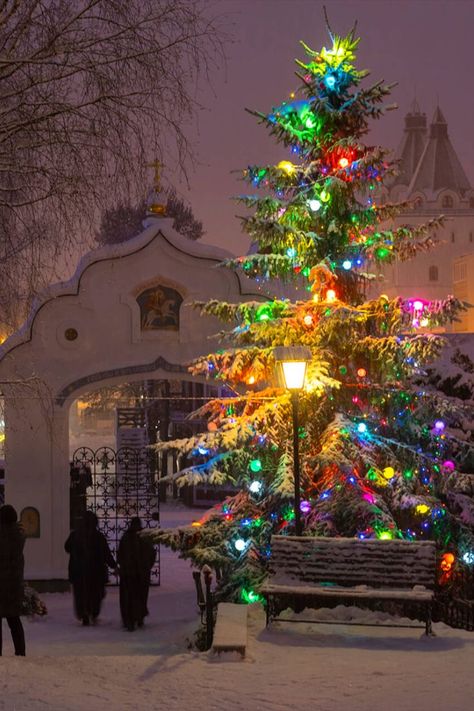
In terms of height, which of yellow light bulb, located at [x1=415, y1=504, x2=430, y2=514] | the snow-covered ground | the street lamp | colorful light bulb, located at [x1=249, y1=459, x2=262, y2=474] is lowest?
the snow-covered ground

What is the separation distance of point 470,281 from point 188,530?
7623 centimetres

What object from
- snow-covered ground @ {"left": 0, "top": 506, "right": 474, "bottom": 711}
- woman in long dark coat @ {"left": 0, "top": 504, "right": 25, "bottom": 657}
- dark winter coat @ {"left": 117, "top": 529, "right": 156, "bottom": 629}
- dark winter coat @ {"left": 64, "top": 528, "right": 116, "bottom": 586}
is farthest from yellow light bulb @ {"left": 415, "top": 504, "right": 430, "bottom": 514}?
woman in long dark coat @ {"left": 0, "top": 504, "right": 25, "bottom": 657}

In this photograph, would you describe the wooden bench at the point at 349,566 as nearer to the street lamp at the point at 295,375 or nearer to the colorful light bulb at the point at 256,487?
the street lamp at the point at 295,375

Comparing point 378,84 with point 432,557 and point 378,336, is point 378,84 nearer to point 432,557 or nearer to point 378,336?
point 378,336

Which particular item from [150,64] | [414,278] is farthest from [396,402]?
[414,278]

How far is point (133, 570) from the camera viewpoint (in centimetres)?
1474

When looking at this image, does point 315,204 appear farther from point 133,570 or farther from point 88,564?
point 88,564

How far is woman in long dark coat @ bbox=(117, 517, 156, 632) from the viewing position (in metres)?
14.7

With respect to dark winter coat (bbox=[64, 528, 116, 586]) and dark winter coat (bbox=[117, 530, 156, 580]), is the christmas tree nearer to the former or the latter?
dark winter coat (bbox=[117, 530, 156, 580])

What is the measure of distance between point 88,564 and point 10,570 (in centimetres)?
495

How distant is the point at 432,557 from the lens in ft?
38.3

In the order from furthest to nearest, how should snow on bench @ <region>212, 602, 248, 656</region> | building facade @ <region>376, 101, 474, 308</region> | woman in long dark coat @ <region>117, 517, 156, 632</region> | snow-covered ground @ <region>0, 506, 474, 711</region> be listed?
building facade @ <region>376, 101, 474, 308</region>
woman in long dark coat @ <region>117, 517, 156, 632</region>
snow on bench @ <region>212, 602, 248, 656</region>
snow-covered ground @ <region>0, 506, 474, 711</region>

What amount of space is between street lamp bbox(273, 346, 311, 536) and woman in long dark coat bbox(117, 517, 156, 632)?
302 centimetres

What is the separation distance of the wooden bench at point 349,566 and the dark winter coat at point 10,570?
2512mm
